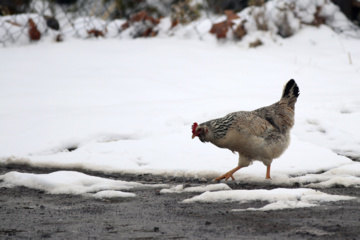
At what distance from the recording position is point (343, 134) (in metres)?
7.46

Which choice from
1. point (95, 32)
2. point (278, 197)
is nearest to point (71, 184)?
point (278, 197)

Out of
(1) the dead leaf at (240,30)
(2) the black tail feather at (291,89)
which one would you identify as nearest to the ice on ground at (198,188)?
(2) the black tail feather at (291,89)

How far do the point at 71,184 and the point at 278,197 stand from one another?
2.12 m

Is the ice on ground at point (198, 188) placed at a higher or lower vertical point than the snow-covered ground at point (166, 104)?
lower

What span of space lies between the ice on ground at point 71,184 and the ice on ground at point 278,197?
0.87 metres

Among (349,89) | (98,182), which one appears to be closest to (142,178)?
(98,182)

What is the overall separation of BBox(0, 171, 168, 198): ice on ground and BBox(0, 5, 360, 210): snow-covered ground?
12 mm

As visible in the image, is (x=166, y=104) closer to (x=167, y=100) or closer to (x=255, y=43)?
(x=167, y=100)

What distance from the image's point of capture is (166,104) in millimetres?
9102

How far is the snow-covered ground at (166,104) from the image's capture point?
634cm

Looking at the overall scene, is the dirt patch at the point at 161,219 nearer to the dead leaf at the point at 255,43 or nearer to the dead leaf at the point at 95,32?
the dead leaf at the point at 255,43

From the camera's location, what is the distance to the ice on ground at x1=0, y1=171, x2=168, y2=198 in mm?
5203

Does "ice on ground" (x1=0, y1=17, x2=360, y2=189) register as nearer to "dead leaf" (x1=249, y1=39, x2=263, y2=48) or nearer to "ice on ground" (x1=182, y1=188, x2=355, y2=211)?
"dead leaf" (x1=249, y1=39, x2=263, y2=48)

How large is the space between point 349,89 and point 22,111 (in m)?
5.76
